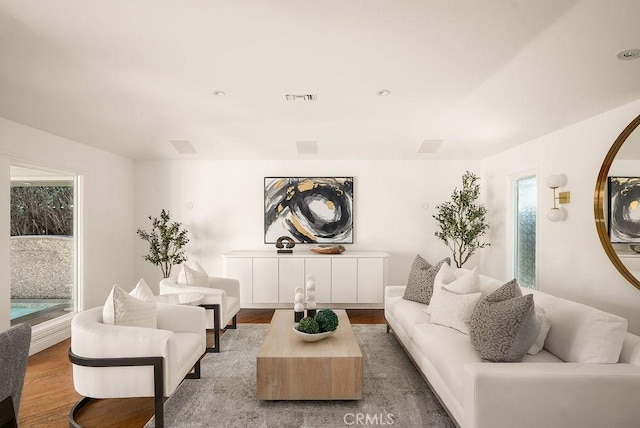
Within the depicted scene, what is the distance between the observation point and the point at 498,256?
17.2ft

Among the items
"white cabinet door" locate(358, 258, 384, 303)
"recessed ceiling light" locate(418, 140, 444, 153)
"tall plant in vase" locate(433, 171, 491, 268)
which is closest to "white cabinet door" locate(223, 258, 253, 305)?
"white cabinet door" locate(358, 258, 384, 303)

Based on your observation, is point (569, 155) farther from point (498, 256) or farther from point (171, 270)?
point (171, 270)

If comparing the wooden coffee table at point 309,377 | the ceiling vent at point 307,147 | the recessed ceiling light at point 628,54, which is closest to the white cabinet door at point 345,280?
the ceiling vent at point 307,147

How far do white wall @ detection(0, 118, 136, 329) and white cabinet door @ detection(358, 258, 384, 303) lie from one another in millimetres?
3679

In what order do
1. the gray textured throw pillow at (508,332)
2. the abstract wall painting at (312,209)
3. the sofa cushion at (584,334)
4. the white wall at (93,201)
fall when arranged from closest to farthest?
the sofa cushion at (584,334), the gray textured throw pillow at (508,332), the white wall at (93,201), the abstract wall painting at (312,209)

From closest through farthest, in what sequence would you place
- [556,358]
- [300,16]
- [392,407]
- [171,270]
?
[300,16]
[556,358]
[392,407]
[171,270]

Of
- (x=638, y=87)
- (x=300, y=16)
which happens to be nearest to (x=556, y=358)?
(x=638, y=87)

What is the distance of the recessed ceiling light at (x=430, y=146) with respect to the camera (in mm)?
5074

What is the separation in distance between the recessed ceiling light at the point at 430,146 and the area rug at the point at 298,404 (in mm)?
3112

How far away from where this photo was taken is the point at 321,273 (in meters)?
5.20

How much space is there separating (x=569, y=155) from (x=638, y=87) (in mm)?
1025

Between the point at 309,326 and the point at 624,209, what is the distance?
114 inches

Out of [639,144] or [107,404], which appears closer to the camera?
[107,404]
